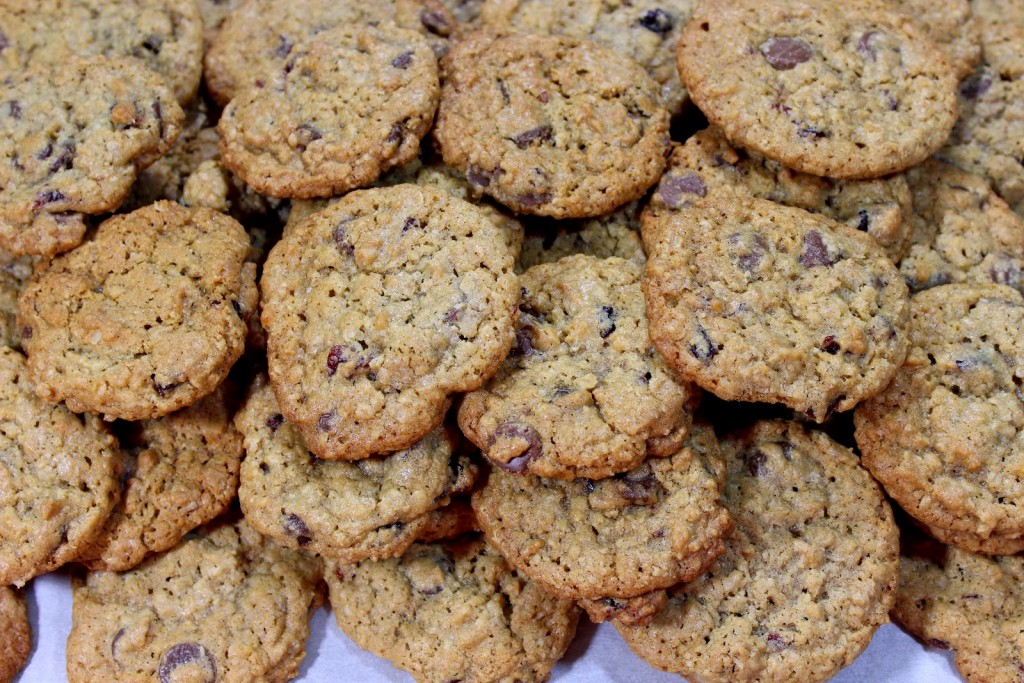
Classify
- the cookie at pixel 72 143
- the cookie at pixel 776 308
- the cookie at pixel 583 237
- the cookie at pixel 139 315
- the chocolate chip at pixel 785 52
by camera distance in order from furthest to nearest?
the cookie at pixel 583 237, the chocolate chip at pixel 785 52, the cookie at pixel 72 143, the cookie at pixel 139 315, the cookie at pixel 776 308

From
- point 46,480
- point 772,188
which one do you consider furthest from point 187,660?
point 772,188

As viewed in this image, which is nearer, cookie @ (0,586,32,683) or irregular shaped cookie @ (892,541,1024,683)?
irregular shaped cookie @ (892,541,1024,683)

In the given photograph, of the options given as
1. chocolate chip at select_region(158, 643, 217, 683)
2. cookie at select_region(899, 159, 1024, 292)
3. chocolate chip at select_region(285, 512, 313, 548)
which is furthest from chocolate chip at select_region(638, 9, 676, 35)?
chocolate chip at select_region(158, 643, 217, 683)

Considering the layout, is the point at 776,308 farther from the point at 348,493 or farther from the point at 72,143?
the point at 72,143

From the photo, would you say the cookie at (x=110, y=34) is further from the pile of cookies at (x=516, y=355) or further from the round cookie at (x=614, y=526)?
the round cookie at (x=614, y=526)

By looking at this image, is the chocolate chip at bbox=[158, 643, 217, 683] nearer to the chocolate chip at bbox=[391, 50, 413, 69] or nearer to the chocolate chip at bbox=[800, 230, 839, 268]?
the chocolate chip at bbox=[391, 50, 413, 69]

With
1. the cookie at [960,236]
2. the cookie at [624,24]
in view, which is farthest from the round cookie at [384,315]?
the cookie at [960,236]
